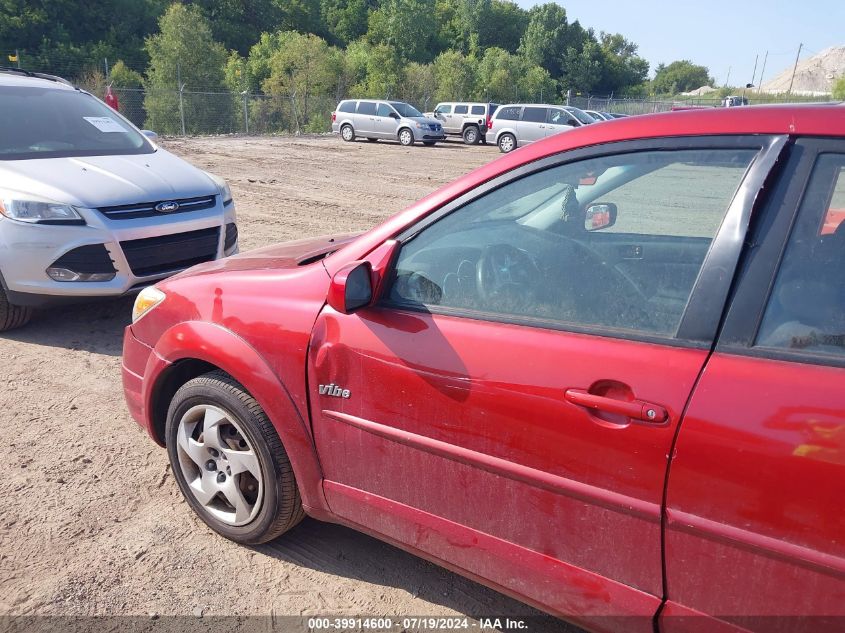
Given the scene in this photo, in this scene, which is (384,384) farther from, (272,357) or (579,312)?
(579,312)

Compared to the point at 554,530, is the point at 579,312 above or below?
above

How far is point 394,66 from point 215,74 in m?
14.8

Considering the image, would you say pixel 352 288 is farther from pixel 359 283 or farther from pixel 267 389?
pixel 267 389

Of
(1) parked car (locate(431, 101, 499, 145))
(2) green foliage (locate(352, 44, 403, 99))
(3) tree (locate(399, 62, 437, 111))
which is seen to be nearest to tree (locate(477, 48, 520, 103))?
(2) green foliage (locate(352, 44, 403, 99))

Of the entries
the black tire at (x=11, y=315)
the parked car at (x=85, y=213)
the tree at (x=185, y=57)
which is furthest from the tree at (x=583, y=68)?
the black tire at (x=11, y=315)

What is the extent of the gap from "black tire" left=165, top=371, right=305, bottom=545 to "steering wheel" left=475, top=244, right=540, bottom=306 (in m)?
1.02

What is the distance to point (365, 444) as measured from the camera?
238 cm

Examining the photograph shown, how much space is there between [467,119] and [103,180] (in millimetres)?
27413

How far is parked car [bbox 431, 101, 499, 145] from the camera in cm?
3067

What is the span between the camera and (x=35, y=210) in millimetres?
4863

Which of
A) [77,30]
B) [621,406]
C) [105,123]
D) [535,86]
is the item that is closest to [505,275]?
[621,406]

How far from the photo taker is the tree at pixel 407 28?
76.6m

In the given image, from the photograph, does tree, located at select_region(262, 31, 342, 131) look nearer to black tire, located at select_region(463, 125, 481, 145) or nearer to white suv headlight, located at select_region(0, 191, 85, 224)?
black tire, located at select_region(463, 125, 481, 145)

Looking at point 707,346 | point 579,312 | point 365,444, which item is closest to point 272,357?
point 365,444
